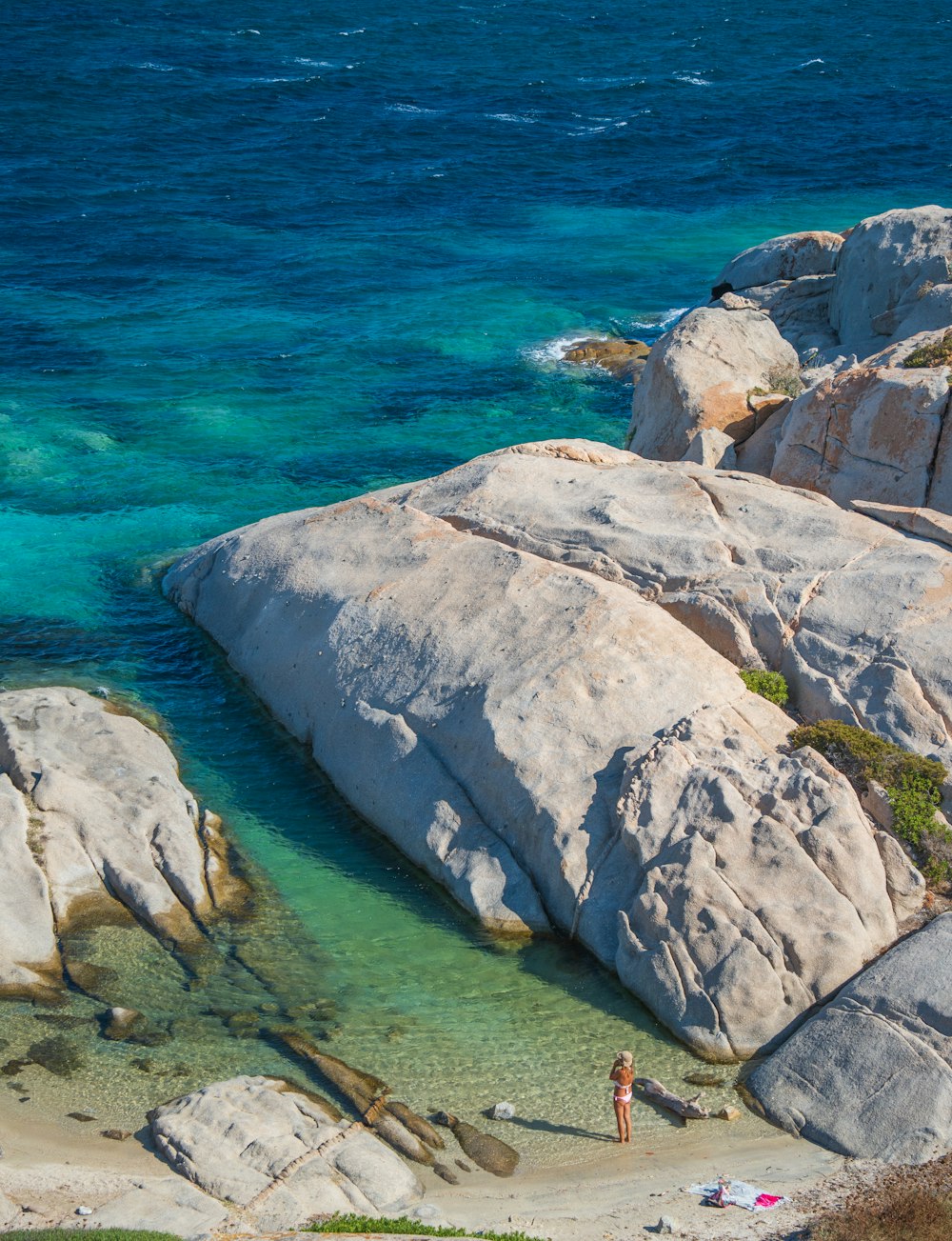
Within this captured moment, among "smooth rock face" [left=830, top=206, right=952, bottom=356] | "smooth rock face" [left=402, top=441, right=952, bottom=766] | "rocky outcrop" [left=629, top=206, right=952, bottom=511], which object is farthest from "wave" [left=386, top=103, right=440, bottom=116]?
"smooth rock face" [left=402, top=441, right=952, bottom=766]

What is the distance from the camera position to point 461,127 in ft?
324

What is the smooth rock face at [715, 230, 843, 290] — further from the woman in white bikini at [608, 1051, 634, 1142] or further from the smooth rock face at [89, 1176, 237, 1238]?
the smooth rock face at [89, 1176, 237, 1238]

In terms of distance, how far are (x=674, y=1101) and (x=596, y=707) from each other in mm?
8513

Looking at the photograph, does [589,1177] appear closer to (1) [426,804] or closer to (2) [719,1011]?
(2) [719,1011]

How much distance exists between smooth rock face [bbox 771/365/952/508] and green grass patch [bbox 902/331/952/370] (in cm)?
67

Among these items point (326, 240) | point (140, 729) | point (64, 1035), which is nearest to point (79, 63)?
point (326, 240)

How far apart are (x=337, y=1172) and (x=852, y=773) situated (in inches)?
507

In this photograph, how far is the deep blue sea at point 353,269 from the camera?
2964cm

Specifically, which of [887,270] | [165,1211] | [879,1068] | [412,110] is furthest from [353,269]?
[165,1211]

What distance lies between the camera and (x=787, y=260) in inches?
2135

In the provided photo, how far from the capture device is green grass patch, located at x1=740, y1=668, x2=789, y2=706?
29094 mm

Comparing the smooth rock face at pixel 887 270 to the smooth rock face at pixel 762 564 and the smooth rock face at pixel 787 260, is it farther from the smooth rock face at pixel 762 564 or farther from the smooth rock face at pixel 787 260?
the smooth rock face at pixel 762 564

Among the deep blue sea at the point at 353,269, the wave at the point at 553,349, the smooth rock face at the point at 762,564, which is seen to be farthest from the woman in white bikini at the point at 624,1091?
the wave at the point at 553,349

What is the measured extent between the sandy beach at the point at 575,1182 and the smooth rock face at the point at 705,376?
2404cm
